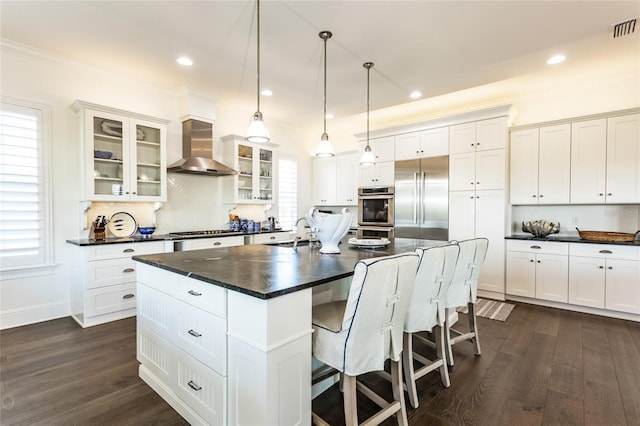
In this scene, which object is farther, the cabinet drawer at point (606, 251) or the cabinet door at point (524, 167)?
the cabinet door at point (524, 167)

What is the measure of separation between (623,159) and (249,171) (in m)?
4.95

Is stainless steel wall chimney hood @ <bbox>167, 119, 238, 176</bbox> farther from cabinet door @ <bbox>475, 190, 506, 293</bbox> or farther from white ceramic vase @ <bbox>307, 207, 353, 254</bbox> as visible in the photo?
cabinet door @ <bbox>475, 190, 506, 293</bbox>

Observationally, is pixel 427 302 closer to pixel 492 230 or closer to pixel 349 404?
pixel 349 404

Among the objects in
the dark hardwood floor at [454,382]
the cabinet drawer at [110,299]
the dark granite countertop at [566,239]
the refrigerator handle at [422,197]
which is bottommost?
the dark hardwood floor at [454,382]

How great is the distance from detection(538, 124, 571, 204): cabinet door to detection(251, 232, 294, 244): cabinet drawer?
384cm

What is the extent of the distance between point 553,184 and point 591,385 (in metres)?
2.72

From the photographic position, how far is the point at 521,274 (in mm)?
4102

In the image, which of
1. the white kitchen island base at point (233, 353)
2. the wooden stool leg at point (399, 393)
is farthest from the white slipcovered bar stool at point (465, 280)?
the white kitchen island base at point (233, 353)

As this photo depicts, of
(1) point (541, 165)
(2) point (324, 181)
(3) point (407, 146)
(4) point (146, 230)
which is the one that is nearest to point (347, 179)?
(2) point (324, 181)

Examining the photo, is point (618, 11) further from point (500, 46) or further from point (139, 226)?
point (139, 226)

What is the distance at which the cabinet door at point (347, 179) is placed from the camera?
6.11 m

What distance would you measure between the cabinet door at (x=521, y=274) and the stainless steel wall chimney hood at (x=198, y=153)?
410 centimetres

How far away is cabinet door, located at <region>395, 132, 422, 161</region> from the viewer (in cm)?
492

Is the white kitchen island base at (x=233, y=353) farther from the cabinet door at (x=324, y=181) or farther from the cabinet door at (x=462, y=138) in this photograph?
the cabinet door at (x=324, y=181)
